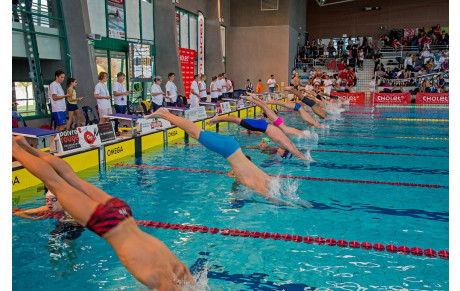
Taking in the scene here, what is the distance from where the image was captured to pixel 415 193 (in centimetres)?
540

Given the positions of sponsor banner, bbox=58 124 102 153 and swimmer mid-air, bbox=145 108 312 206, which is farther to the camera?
sponsor banner, bbox=58 124 102 153

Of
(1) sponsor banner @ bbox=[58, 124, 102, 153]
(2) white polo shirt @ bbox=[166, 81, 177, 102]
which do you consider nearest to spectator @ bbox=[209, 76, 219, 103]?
(2) white polo shirt @ bbox=[166, 81, 177, 102]

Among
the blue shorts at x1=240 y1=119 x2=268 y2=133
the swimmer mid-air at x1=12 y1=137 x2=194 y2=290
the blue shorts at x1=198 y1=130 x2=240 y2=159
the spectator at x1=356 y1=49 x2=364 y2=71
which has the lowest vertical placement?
the swimmer mid-air at x1=12 y1=137 x2=194 y2=290

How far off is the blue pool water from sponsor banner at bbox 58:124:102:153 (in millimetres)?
569

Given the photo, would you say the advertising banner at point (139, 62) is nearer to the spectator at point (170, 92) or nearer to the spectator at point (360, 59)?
the spectator at point (170, 92)

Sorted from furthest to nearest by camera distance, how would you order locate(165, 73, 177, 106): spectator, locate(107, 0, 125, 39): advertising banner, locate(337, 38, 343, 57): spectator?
1. locate(337, 38, 343, 57): spectator
2. locate(107, 0, 125, 39): advertising banner
3. locate(165, 73, 177, 106): spectator

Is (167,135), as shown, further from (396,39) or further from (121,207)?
(396,39)

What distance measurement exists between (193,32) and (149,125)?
11876mm

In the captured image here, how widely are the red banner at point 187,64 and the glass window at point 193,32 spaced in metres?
1.30

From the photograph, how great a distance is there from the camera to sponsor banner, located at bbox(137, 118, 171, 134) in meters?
8.24

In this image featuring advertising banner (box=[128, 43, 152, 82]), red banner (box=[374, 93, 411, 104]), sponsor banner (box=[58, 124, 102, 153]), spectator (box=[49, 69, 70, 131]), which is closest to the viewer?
sponsor banner (box=[58, 124, 102, 153])

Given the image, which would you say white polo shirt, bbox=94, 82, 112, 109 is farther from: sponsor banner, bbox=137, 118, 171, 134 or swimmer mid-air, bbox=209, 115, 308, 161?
swimmer mid-air, bbox=209, 115, 308, 161

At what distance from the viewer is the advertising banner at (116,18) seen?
42.1 feet

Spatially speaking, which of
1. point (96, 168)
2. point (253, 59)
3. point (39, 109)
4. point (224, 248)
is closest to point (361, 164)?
point (224, 248)
